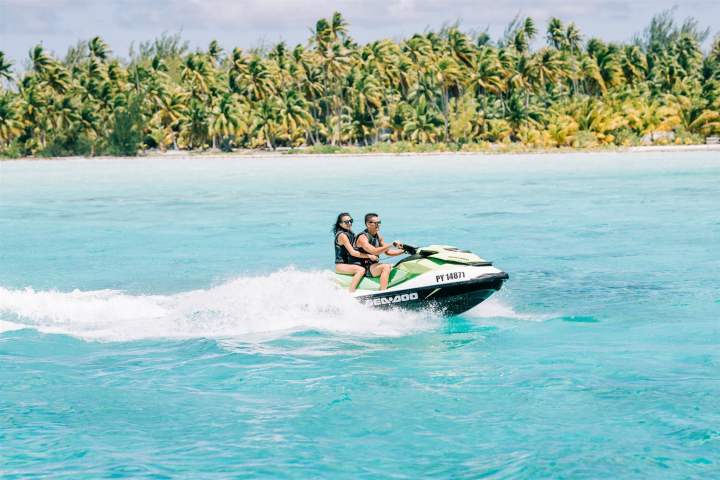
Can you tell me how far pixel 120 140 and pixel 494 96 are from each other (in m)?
34.6

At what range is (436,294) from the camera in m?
11.9

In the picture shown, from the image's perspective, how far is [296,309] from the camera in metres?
12.9

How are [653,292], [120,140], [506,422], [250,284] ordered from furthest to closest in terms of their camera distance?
[120,140]
[653,292]
[250,284]
[506,422]

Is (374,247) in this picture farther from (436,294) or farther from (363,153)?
(363,153)

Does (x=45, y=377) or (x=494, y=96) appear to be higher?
(x=494, y=96)

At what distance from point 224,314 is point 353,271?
2.19 m

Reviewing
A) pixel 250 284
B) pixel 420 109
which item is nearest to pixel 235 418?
pixel 250 284

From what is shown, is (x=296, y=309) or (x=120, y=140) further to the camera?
(x=120, y=140)

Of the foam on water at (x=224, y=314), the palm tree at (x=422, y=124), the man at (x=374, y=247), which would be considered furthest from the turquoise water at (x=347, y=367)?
the palm tree at (x=422, y=124)

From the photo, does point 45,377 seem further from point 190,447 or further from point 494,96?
point 494,96

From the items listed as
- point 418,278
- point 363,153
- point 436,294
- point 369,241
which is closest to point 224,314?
point 369,241

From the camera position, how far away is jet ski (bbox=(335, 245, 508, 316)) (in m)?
11.9

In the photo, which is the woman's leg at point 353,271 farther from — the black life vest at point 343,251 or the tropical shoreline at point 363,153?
the tropical shoreline at point 363,153

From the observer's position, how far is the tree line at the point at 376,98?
8094 centimetres
